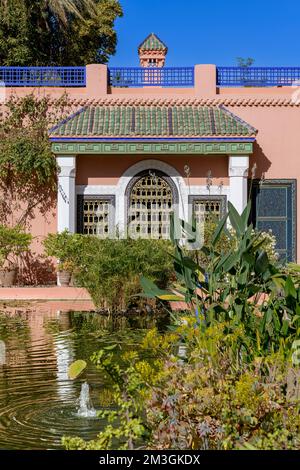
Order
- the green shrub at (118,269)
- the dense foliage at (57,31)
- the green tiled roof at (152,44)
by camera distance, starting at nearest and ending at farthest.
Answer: the green shrub at (118,269), the green tiled roof at (152,44), the dense foliage at (57,31)

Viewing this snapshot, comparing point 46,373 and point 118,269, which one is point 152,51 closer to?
point 118,269

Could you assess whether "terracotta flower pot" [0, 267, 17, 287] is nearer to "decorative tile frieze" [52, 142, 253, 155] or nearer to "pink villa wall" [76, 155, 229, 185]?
"pink villa wall" [76, 155, 229, 185]

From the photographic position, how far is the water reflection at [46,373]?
19.3 feet

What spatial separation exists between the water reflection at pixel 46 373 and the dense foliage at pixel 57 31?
43.3ft

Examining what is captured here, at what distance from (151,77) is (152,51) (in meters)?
3.12

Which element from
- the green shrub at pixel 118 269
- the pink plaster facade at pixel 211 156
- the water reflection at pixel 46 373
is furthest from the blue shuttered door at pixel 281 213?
the water reflection at pixel 46 373

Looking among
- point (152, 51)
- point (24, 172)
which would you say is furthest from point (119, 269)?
point (152, 51)

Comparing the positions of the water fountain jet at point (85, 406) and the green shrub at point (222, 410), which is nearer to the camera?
the green shrub at point (222, 410)

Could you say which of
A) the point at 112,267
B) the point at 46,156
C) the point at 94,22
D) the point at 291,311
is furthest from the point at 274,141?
the point at 291,311

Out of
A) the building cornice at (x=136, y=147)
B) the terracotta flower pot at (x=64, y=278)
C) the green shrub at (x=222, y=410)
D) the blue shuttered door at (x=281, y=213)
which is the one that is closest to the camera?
the green shrub at (x=222, y=410)

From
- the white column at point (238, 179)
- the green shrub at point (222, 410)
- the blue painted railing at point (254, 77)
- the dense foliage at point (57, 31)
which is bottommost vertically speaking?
the green shrub at point (222, 410)

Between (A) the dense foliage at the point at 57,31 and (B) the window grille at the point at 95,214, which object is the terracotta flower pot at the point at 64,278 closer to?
(B) the window grille at the point at 95,214

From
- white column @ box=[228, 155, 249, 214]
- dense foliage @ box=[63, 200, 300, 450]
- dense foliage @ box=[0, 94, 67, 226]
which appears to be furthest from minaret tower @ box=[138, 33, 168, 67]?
dense foliage @ box=[63, 200, 300, 450]

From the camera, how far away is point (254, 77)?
1869cm
